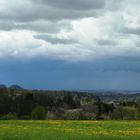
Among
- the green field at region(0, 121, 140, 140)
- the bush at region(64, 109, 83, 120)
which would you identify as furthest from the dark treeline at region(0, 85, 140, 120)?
the green field at region(0, 121, 140, 140)

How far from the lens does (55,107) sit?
364 feet

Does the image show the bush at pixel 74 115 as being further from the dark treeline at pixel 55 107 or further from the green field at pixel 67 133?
the green field at pixel 67 133

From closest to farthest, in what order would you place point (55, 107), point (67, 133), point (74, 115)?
point (67, 133), point (74, 115), point (55, 107)

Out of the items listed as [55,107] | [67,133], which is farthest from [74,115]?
[67,133]

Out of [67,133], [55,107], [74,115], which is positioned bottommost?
[67,133]

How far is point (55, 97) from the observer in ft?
422

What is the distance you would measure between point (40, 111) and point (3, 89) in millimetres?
41606

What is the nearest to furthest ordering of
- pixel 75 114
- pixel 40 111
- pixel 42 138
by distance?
pixel 42 138 < pixel 40 111 < pixel 75 114

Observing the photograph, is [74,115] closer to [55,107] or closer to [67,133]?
[55,107]

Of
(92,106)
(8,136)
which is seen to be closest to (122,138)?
(8,136)

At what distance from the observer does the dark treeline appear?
281 ft

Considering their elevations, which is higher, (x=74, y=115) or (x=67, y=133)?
(x=74, y=115)

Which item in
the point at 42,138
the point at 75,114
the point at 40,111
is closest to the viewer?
the point at 42,138

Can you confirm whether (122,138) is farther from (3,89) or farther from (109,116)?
(3,89)
